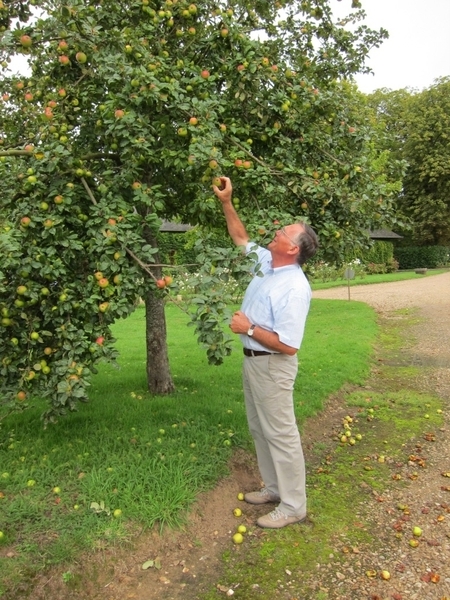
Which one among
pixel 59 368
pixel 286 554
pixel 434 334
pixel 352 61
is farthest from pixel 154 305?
pixel 434 334

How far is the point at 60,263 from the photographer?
3.22 meters

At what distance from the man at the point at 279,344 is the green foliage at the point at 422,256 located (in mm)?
38112

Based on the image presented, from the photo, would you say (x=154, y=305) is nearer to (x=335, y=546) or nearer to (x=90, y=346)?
(x=90, y=346)

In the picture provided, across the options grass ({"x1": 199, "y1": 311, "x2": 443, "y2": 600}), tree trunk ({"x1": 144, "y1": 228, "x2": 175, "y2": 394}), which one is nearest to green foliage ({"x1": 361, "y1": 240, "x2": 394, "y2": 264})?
grass ({"x1": 199, "y1": 311, "x2": 443, "y2": 600})

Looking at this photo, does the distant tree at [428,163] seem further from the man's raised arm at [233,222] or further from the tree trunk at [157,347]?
the man's raised arm at [233,222]

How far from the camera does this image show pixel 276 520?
143 inches

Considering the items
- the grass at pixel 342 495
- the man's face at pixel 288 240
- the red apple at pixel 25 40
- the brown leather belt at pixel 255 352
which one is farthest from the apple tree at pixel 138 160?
the grass at pixel 342 495

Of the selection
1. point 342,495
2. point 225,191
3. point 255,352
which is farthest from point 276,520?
point 225,191

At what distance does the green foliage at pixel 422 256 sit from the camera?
3888cm

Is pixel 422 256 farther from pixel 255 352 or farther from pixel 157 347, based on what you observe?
pixel 255 352

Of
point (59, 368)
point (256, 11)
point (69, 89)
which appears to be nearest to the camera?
point (59, 368)

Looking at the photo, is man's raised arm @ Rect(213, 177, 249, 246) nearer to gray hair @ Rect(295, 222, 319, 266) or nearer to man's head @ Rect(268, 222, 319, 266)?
man's head @ Rect(268, 222, 319, 266)

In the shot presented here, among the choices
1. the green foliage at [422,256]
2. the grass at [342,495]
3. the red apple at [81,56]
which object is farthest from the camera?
the green foliage at [422,256]

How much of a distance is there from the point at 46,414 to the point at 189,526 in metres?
1.27
